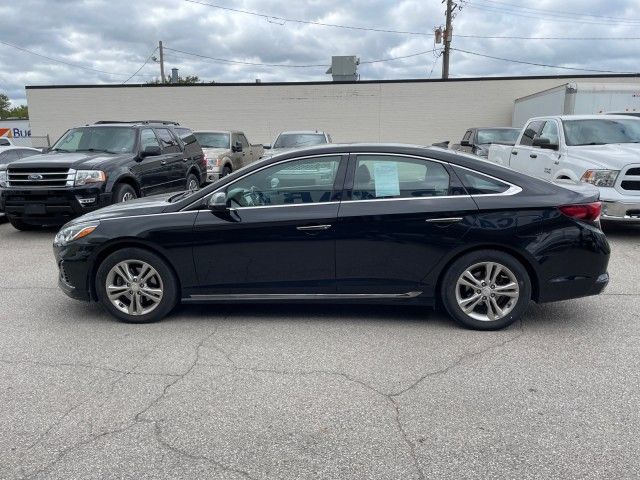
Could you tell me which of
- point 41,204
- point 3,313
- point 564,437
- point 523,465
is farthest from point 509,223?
point 41,204

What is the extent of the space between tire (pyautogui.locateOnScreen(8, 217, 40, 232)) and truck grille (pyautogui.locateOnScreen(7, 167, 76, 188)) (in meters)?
0.79

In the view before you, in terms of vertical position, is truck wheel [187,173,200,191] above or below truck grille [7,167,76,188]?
below

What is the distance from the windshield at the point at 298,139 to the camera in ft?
48.1

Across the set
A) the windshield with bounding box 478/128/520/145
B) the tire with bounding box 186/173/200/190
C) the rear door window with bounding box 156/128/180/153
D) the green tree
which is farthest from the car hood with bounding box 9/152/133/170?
the green tree

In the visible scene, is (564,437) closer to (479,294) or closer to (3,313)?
(479,294)

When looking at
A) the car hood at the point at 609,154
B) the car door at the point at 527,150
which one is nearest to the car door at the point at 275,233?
the car hood at the point at 609,154

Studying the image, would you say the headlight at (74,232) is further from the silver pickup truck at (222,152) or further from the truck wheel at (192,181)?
the silver pickup truck at (222,152)

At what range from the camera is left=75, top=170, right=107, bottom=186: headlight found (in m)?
8.34

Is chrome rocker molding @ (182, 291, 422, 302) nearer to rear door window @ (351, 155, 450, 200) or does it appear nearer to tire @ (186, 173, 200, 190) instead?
rear door window @ (351, 155, 450, 200)

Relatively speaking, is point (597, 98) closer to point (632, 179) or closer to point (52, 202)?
point (632, 179)

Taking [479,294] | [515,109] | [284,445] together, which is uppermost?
[515,109]

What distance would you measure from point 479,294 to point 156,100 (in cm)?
2637

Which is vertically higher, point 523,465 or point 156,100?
point 156,100

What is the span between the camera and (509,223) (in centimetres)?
433
